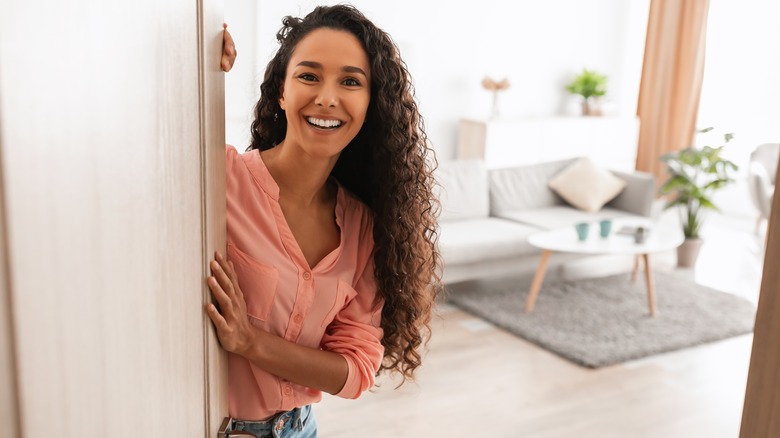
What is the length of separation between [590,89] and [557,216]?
7.35ft

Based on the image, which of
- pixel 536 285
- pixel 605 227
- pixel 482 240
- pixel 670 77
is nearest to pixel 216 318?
pixel 536 285

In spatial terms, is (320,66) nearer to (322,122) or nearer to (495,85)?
(322,122)

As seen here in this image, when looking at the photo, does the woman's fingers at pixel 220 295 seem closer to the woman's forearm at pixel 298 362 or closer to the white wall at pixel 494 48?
the woman's forearm at pixel 298 362

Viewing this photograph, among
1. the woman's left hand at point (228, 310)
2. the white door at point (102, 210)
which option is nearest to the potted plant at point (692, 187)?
the woman's left hand at point (228, 310)

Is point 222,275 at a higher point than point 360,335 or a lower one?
higher

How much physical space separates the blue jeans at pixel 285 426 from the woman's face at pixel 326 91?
473mm

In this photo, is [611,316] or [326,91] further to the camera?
[611,316]

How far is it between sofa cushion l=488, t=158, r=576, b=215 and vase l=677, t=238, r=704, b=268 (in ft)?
2.93

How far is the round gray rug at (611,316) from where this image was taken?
4.32 metres

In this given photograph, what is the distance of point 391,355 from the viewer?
168cm

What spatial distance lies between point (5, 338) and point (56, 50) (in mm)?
205

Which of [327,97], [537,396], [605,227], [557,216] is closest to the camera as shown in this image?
[327,97]

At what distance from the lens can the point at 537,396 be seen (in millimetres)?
3768

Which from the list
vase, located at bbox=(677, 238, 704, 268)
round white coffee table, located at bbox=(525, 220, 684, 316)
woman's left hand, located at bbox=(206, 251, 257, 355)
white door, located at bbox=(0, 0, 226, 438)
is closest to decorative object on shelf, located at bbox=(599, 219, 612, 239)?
round white coffee table, located at bbox=(525, 220, 684, 316)
